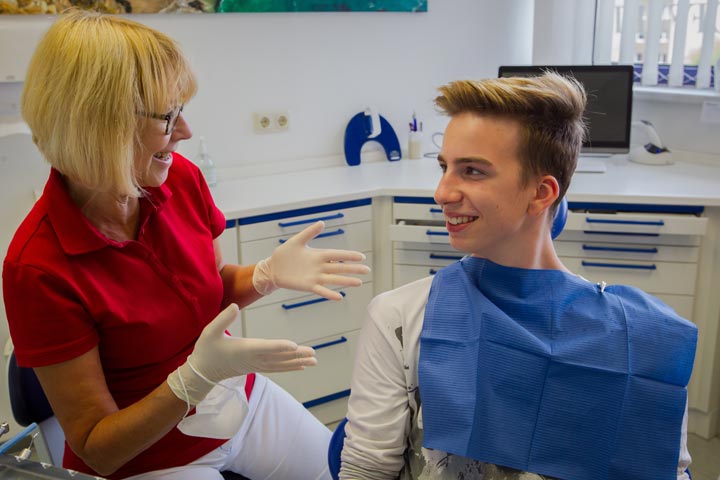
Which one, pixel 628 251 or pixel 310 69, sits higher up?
pixel 310 69

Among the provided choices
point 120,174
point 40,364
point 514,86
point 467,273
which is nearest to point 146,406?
point 40,364

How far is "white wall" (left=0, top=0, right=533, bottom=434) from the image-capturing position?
2.70 metres

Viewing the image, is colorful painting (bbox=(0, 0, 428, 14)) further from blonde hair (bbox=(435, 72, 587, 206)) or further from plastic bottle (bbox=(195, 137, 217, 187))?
blonde hair (bbox=(435, 72, 587, 206))

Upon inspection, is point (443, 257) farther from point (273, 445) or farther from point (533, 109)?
point (533, 109)

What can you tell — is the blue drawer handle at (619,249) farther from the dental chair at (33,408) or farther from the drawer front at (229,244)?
the dental chair at (33,408)

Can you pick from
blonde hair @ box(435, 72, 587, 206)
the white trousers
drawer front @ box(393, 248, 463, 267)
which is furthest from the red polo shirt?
drawer front @ box(393, 248, 463, 267)

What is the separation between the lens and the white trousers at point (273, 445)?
1.48m

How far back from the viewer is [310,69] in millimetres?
3053

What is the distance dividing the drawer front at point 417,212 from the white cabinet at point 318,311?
0.38 ft

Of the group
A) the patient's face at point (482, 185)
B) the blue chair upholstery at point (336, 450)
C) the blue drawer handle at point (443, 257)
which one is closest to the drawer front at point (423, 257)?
the blue drawer handle at point (443, 257)

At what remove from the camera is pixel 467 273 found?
1.33 metres

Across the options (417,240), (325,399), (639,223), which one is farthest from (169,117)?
(639,223)

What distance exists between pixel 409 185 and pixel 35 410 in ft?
5.33

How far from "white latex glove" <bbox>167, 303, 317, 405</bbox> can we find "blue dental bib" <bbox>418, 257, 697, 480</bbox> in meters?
0.25
